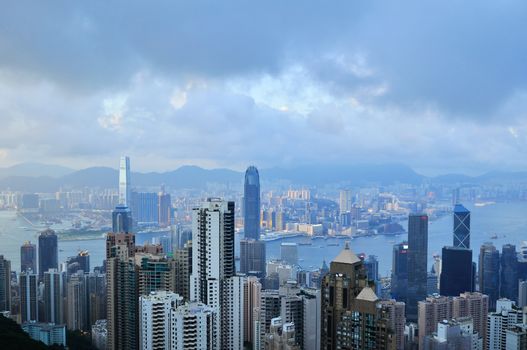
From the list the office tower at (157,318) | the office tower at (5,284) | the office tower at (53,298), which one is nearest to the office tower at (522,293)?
the office tower at (157,318)

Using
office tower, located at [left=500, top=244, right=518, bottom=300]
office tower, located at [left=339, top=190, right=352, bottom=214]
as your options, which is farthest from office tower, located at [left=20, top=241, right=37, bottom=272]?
office tower, located at [left=500, top=244, right=518, bottom=300]

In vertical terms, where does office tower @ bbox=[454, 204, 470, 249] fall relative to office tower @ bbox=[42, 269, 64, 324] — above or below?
above

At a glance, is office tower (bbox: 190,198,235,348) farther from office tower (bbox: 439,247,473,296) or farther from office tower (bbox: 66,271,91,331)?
office tower (bbox: 439,247,473,296)

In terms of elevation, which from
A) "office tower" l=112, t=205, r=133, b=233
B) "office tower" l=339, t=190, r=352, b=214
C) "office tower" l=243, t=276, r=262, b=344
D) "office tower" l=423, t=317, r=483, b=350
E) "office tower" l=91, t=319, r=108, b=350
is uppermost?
"office tower" l=339, t=190, r=352, b=214

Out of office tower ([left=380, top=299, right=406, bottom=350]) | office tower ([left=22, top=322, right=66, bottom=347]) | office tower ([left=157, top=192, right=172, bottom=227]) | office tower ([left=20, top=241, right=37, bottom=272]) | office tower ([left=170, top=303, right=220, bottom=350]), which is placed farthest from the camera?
office tower ([left=157, top=192, right=172, bottom=227])

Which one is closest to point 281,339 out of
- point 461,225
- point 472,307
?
point 472,307

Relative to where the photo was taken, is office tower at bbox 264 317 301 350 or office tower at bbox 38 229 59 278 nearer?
office tower at bbox 264 317 301 350

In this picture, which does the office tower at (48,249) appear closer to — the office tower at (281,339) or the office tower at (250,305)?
the office tower at (250,305)

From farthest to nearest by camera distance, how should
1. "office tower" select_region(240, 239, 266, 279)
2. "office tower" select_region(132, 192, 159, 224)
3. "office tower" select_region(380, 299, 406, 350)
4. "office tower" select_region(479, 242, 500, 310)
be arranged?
"office tower" select_region(132, 192, 159, 224) < "office tower" select_region(240, 239, 266, 279) < "office tower" select_region(479, 242, 500, 310) < "office tower" select_region(380, 299, 406, 350)
